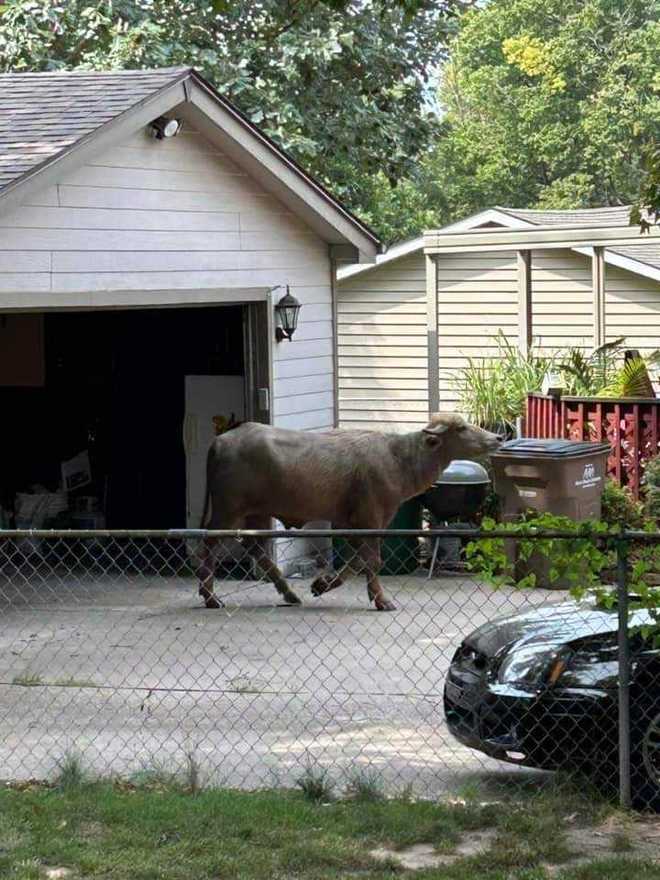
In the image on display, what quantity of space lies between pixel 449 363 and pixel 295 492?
12.6 metres

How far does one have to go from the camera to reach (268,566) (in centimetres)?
1403

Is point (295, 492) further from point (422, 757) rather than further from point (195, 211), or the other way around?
point (422, 757)

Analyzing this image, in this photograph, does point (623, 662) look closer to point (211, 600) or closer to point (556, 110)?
point (211, 600)

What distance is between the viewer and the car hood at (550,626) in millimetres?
8000

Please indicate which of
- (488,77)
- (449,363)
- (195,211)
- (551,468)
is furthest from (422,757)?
(488,77)

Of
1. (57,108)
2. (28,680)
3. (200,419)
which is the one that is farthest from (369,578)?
(57,108)

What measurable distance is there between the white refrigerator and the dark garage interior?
0.59 m

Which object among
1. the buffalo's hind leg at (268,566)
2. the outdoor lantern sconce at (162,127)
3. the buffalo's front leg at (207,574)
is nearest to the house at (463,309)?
the buffalo's hind leg at (268,566)

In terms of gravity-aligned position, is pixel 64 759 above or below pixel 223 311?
below

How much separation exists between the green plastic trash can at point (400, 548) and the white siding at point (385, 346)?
1014 centimetres

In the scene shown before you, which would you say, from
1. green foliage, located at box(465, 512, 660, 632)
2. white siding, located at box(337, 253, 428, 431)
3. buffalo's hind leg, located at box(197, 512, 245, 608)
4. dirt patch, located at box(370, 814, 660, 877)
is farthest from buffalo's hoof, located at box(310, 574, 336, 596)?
white siding, located at box(337, 253, 428, 431)

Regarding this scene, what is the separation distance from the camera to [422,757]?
888 centimetres

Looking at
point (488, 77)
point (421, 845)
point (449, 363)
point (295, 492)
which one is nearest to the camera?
point (421, 845)

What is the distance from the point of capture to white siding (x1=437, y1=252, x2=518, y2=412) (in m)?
25.8
